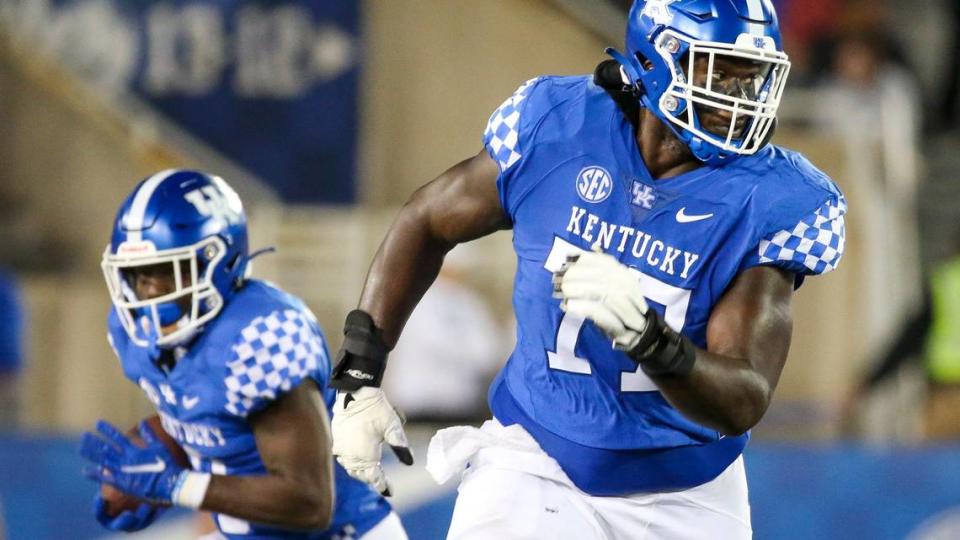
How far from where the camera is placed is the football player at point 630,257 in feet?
10.7

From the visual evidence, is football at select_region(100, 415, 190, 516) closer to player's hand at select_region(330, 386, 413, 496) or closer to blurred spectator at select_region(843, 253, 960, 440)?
player's hand at select_region(330, 386, 413, 496)

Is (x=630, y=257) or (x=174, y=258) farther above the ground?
(x=630, y=257)

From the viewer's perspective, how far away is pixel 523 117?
3.49 meters

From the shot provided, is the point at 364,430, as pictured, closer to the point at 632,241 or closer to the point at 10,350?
the point at 632,241

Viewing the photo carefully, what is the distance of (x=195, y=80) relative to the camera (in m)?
8.30

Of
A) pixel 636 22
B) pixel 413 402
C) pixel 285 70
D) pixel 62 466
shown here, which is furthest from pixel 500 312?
pixel 636 22

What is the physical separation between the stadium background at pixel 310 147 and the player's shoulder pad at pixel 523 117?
4.11 meters

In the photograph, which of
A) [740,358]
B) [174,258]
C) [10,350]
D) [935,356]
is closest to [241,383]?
[174,258]

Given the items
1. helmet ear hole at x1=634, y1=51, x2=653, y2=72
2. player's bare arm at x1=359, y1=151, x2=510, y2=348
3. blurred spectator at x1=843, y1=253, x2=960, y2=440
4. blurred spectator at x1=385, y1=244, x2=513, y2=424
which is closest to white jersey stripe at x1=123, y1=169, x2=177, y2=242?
player's bare arm at x1=359, y1=151, x2=510, y2=348

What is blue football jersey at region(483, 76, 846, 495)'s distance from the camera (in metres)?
3.26

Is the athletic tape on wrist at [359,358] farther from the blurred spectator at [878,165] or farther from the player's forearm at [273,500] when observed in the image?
the blurred spectator at [878,165]

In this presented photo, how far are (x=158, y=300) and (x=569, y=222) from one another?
1.23 metres

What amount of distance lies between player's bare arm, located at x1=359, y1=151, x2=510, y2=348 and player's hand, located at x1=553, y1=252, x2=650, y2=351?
74cm

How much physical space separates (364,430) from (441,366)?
3.78m
